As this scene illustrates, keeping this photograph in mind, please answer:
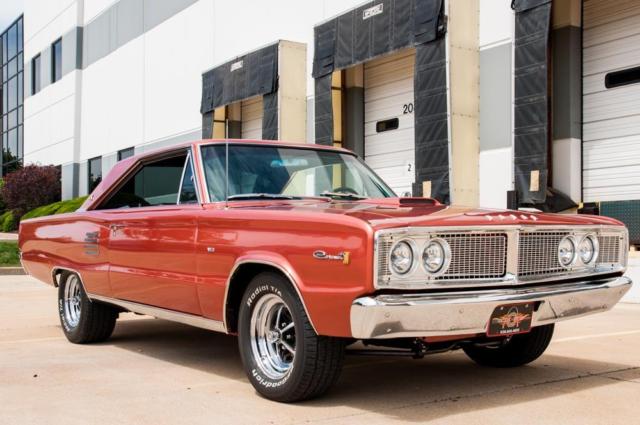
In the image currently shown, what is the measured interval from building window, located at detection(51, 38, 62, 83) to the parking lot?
32.0m

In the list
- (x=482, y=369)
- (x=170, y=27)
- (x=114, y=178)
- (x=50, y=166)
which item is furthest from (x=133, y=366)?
(x=50, y=166)

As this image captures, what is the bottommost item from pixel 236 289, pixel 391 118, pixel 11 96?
pixel 236 289

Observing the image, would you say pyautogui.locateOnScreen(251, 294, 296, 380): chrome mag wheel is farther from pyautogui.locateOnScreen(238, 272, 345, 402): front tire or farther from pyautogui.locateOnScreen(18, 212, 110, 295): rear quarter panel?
pyautogui.locateOnScreen(18, 212, 110, 295): rear quarter panel

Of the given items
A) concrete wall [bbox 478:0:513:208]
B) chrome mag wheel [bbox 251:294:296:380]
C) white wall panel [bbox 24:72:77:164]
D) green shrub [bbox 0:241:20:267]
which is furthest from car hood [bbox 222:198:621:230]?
white wall panel [bbox 24:72:77:164]

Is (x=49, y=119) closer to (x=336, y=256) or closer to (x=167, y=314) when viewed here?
(x=167, y=314)

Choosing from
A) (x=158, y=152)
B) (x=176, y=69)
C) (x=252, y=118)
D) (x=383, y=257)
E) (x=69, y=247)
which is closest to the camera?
(x=383, y=257)

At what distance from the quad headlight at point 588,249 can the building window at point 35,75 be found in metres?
38.0

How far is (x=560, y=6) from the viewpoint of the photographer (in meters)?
12.1

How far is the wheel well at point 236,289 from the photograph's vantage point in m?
4.49

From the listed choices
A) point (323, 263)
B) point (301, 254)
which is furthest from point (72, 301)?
point (323, 263)

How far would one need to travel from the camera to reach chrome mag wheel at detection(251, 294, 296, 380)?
4.32 m

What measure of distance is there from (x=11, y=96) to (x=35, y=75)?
5.45 meters

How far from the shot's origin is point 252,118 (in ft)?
70.9

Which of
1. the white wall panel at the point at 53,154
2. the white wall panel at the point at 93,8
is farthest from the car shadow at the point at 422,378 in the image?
the white wall panel at the point at 53,154
